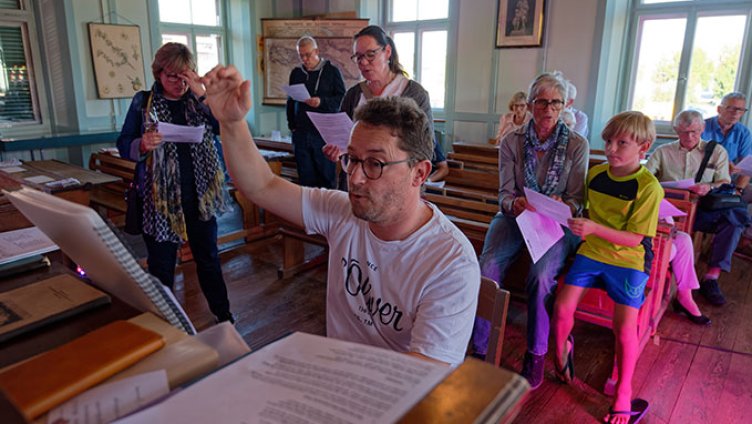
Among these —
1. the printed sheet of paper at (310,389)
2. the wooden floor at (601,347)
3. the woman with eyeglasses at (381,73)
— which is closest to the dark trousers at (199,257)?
the wooden floor at (601,347)

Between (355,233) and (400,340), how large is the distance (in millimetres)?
311

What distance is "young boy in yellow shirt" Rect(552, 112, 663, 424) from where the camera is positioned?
85.8 inches

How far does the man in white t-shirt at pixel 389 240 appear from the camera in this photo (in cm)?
112

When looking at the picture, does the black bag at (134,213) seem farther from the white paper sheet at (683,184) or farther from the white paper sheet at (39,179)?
the white paper sheet at (683,184)

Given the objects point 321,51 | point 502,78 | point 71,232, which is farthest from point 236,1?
point 71,232

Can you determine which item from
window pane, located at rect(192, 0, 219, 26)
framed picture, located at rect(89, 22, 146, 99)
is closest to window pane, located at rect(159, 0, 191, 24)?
window pane, located at rect(192, 0, 219, 26)

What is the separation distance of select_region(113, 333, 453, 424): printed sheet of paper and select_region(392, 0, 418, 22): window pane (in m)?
7.04

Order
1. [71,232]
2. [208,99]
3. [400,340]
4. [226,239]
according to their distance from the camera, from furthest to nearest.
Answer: [226,239]
[400,340]
[208,99]
[71,232]

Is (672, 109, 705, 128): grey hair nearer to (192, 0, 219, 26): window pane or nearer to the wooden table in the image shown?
the wooden table

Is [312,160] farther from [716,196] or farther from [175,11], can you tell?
[175,11]

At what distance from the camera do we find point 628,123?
2.20 meters

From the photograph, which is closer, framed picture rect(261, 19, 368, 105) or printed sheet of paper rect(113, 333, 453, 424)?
printed sheet of paper rect(113, 333, 453, 424)

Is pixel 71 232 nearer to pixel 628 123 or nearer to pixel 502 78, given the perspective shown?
pixel 628 123

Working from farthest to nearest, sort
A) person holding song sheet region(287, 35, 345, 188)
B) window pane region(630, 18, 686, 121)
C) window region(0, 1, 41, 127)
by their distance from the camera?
window pane region(630, 18, 686, 121)
window region(0, 1, 41, 127)
person holding song sheet region(287, 35, 345, 188)
